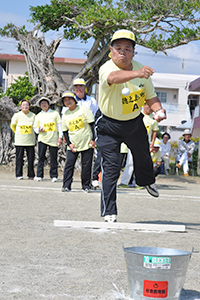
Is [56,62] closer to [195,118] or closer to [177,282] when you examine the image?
[195,118]

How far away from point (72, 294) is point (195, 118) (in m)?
28.0

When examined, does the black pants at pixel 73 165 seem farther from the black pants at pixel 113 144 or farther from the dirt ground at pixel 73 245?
the black pants at pixel 113 144

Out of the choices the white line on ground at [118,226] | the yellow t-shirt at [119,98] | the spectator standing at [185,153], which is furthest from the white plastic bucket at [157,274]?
the spectator standing at [185,153]

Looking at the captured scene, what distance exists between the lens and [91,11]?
47.6ft

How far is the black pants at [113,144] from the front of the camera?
5.34m

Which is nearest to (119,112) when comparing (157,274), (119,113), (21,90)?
(119,113)

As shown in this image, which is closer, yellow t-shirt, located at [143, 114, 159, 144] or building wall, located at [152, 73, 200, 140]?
yellow t-shirt, located at [143, 114, 159, 144]

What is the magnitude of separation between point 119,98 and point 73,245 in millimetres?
1623

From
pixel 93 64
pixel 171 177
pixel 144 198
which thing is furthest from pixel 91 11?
pixel 144 198

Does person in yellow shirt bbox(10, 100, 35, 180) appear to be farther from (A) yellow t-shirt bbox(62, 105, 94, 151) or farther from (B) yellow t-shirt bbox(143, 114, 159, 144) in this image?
(A) yellow t-shirt bbox(62, 105, 94, 151)

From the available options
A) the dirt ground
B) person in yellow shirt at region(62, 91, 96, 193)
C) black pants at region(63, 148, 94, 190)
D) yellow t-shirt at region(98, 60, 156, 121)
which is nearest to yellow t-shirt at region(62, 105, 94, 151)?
person in yellow shirt at region(62, 91, 96, 193)

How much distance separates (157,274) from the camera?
2.56m

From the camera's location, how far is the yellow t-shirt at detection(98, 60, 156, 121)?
5133 millimetres

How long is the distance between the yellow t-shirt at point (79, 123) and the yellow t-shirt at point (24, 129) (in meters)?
3.34
